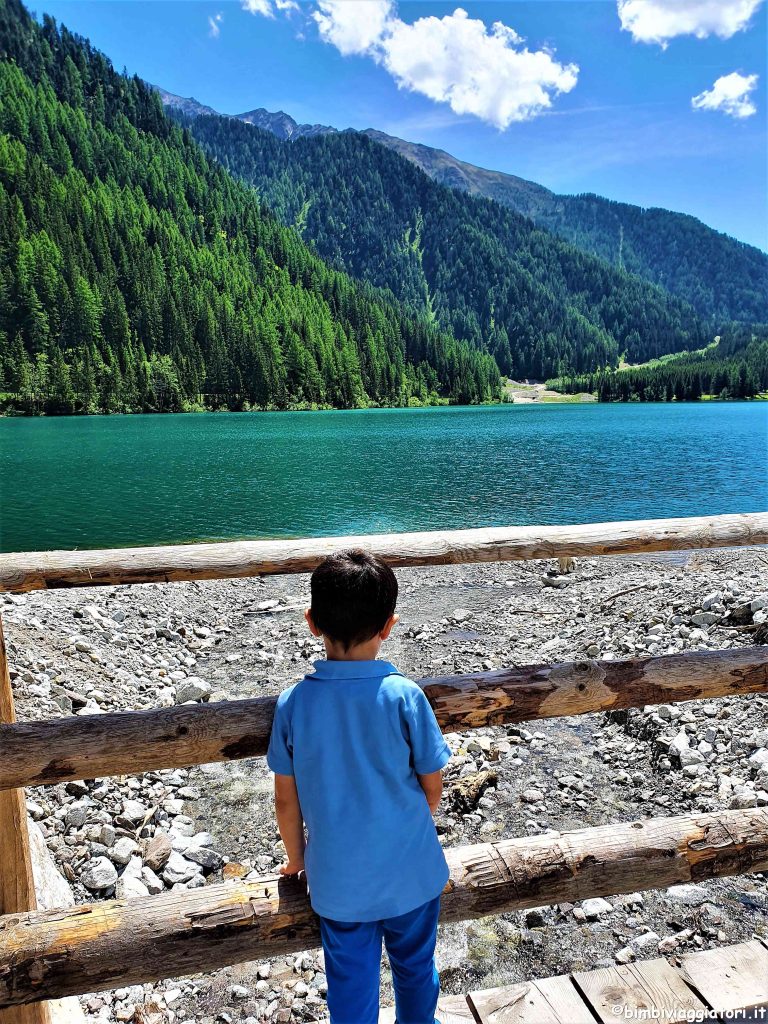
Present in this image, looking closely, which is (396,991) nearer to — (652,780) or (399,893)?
(399,893)

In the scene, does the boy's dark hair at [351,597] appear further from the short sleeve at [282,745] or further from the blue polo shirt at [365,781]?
the short sleeve at [282,745]

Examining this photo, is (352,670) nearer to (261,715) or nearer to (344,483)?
(261,715)

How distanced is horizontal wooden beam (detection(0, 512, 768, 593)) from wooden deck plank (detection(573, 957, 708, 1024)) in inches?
70.7

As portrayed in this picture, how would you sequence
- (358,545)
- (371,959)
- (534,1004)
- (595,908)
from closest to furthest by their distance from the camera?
(371,959) → (534,1004) → (358,545) → (595,908)

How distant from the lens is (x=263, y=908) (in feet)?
7.04

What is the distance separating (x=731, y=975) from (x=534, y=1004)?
2.58ft

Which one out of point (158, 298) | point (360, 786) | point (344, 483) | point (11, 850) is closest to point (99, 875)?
point (11, 850)

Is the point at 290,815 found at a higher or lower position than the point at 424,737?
lower

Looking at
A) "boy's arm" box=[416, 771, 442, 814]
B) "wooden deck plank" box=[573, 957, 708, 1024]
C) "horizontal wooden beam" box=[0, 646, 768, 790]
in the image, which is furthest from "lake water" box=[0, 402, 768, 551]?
"boy's arm" box=[416, 771, 442, 814]

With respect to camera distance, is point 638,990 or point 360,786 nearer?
point 360,786

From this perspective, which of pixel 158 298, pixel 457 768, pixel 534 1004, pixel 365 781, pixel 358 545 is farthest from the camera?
pixel 158 298

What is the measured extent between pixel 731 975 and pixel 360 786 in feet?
6.05

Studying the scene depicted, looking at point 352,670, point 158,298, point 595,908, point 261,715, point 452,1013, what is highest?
point 158,298

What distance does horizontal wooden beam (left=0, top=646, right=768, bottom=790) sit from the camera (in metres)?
2.19
